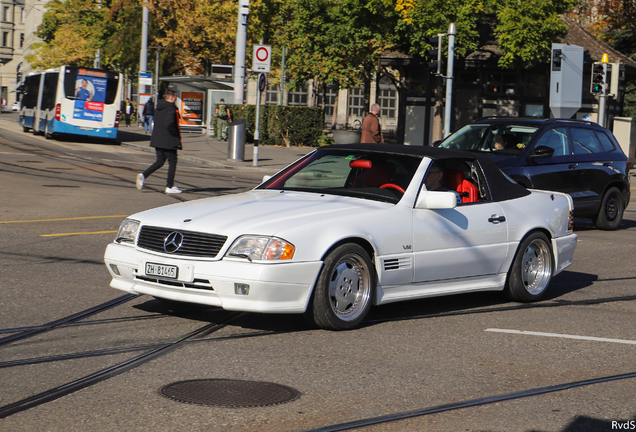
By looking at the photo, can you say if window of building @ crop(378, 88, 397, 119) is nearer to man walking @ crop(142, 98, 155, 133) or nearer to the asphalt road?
man walking @ crop(142, 98, 155, 133)

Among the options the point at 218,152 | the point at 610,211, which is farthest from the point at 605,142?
the point at 218,152

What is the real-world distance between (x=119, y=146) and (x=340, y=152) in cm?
2907

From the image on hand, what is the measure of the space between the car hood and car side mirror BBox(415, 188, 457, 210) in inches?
10.7

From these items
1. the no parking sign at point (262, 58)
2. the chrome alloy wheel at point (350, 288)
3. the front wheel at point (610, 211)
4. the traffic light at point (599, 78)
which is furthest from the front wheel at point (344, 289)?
the traffic light at point (599, 78)

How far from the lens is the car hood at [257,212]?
21.1 feet

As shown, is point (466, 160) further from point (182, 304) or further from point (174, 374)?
point (174, 374)

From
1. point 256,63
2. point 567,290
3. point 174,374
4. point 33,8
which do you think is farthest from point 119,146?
point 33,8

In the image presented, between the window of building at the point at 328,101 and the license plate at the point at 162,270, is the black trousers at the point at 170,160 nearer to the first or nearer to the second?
the license plate at the point at 162,270

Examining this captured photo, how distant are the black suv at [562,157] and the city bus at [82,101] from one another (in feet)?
76.8

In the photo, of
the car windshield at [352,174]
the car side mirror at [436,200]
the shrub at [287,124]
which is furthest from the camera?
the shrub at [287,124]

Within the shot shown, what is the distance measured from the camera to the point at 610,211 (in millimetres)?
15203

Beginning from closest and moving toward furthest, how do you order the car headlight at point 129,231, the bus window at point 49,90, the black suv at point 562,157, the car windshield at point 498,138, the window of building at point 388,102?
the car headlight at point 129,231 → the black suv at point 562,157 → the car windshield at point 498,138 → the bus window at point 49,90 → the window of building at point 388,102

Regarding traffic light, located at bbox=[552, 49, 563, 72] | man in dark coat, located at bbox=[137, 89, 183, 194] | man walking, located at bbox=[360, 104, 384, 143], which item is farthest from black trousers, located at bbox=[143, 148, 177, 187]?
traffic light, located at bbox=[552, 49, 563, 72]

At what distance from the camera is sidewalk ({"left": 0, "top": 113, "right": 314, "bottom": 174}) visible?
88.5 feet
